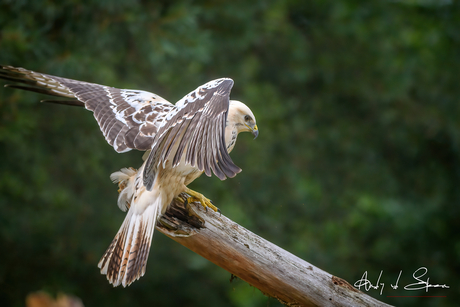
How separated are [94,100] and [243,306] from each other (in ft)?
13.5

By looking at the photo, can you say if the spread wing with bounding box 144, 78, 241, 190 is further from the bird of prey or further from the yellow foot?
the yellow foot

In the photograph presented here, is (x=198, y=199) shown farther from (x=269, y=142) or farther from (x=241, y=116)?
(x=269, y=142)

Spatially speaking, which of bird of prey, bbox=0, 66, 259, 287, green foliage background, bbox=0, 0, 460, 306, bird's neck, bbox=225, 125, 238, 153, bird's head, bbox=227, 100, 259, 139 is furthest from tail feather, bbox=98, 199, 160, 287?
green foliage background, bbox=0, 0, 460, 306

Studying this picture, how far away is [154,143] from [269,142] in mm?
5154

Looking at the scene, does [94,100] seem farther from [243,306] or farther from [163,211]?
[243,306]

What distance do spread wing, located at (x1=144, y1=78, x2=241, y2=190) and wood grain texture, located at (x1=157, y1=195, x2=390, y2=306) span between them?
386 millimetres

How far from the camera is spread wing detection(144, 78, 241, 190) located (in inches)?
81.0

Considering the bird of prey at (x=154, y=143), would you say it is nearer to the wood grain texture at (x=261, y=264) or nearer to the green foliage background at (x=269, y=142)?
the wood grain texture at (x=261, y=264)

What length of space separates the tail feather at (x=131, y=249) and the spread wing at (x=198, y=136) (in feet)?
0.73

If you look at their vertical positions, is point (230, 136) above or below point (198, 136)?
above

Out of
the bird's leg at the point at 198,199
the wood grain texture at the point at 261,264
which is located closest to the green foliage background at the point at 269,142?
the bird's leg at the point at 198,199

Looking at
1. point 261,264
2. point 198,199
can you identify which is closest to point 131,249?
point 198,199

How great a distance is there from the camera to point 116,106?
9.62ft

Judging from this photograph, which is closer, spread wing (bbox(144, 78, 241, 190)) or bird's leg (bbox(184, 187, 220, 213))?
spread wing (bbox(144, 78, 241, 190))
